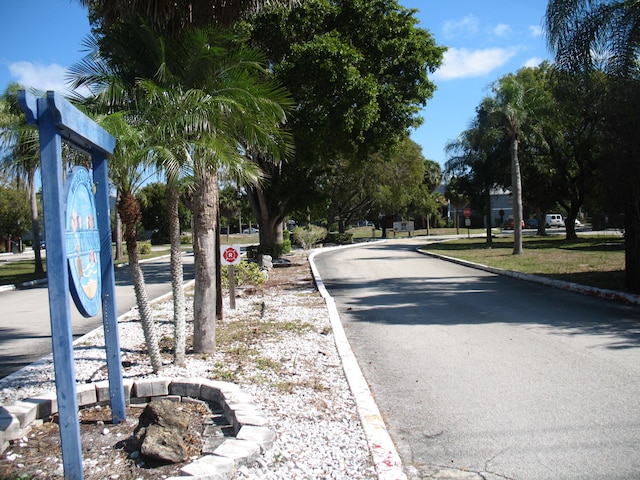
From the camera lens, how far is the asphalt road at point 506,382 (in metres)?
4.34

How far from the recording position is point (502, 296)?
13.7 m

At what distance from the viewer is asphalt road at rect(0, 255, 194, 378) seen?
8688 mm

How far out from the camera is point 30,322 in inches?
478

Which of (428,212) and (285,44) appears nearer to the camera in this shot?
(285,44)

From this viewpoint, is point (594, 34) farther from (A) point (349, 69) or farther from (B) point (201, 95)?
(B) point (201, 95)

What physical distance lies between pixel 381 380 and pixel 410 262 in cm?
1951

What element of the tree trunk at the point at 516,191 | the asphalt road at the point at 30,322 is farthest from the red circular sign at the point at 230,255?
the tree trunk at the point at 516,191

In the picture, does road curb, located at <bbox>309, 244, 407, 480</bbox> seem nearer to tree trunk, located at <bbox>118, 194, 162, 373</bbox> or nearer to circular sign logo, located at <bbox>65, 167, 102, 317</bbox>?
tree trunk, located at <bbox>118, 194, 162, 373</bbox>

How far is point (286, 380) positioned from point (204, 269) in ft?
6.81

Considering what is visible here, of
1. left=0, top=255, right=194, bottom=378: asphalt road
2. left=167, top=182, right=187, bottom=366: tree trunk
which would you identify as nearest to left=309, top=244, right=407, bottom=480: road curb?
left=167, top=182, right=187, bottom=366: tree trunk

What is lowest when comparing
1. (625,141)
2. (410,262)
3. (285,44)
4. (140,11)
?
(410,262)

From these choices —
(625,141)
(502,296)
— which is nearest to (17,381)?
(502,296)

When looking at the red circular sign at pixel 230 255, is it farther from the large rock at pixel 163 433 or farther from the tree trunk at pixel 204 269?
the large rock at pixel 163 433

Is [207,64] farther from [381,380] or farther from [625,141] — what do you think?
[625,141]
